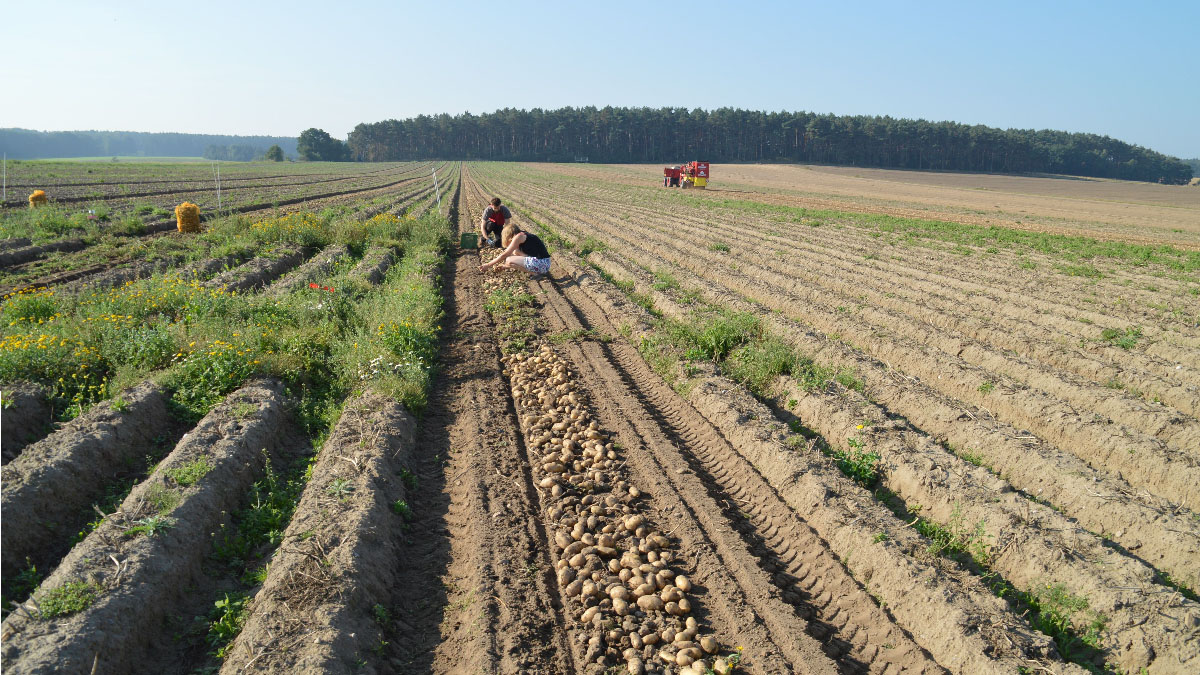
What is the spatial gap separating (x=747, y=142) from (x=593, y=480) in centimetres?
11989

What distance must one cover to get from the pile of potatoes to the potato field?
0.09ft

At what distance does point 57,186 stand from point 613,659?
40496 millimetres

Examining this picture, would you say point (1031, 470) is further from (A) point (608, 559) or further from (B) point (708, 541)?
(A) point (608, 559)

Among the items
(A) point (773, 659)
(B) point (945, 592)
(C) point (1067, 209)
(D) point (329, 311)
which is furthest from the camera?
(C) point (1067, 209)

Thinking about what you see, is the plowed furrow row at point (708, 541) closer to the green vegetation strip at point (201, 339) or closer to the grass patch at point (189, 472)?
the green vegetation strip at point (201, 339)

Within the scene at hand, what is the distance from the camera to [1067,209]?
125ft

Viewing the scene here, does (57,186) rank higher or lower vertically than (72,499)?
higher

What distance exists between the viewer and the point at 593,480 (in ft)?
18.5

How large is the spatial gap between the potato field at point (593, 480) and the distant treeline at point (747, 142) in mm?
107439

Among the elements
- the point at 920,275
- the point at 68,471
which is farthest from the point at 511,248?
the point at 920,275

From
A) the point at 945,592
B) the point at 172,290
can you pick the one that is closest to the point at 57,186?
the point at 172,290

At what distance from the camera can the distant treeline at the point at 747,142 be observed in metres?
108

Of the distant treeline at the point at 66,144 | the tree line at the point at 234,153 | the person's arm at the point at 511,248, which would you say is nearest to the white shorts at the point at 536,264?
the person's arm at the point at 511,248

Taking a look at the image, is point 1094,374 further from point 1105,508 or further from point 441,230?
point 441,230
